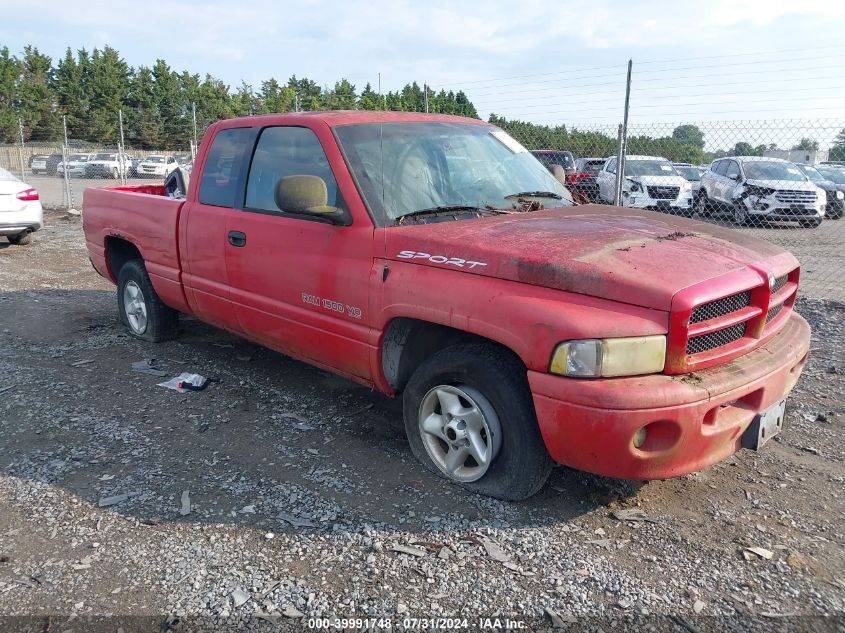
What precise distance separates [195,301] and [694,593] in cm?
379

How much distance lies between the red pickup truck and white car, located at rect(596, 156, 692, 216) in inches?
427

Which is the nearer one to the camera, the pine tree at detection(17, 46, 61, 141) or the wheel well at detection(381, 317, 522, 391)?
the wheel well at detection(381, 317, 522, 391)

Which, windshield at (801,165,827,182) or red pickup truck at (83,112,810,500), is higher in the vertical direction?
windshield at (801,165,827,182)

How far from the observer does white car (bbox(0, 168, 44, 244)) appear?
34.9 feet

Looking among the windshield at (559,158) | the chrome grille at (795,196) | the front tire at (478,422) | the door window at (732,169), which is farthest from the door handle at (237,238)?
the door window at (732,169)

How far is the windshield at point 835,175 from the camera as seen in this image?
19.4m

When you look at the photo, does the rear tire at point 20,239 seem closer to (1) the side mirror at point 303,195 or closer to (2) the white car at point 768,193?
(1) the side mirror at point 303,195

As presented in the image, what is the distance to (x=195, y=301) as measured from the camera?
16.2 ft

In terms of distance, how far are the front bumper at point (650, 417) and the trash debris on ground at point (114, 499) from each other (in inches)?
80.5

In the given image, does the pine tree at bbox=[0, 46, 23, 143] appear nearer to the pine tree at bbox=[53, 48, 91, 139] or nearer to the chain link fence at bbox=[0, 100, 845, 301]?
the pine tree at bbox=[53, 48, 91, 139]

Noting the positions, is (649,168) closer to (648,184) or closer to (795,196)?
(648,184)

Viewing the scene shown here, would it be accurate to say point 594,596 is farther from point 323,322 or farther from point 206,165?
point 206,165

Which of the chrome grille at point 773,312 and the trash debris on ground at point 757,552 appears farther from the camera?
the chrome grille at point 773,312

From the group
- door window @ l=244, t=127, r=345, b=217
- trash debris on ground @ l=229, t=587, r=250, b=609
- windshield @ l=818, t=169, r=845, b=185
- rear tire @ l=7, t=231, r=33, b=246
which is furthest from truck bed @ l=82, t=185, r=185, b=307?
windshield @ l=818, t=169, r=845, b=185
